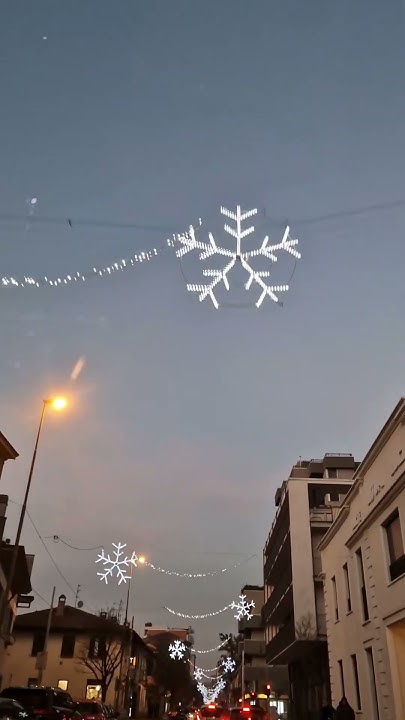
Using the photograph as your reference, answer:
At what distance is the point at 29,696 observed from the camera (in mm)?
18109

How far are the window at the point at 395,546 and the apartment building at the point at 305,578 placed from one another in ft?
55.6

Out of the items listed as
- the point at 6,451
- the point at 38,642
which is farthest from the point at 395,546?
the point at 38,642

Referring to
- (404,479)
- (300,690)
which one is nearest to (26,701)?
(404,479)

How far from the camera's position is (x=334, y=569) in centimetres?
2417

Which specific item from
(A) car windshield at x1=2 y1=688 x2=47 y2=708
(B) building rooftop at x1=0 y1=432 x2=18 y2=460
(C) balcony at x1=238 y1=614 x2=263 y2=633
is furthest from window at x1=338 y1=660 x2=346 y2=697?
(C) balcony at x1=238 y1=614 x2=263 y2=633

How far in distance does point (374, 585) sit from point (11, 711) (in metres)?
10.2

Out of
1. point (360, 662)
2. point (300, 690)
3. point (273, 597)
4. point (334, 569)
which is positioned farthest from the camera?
point (273, 597)

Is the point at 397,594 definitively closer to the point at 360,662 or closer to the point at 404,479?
the point at 404,479

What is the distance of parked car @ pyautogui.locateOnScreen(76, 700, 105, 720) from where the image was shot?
23.7 metres

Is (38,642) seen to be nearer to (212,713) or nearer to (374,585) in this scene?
(212,713)

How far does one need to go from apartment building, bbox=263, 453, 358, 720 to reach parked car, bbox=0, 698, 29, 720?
75.2 ft

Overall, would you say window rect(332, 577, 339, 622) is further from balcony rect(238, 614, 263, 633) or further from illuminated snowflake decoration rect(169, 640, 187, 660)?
balcony rect(238, 614, 263, 633)

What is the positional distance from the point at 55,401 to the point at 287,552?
25790mm

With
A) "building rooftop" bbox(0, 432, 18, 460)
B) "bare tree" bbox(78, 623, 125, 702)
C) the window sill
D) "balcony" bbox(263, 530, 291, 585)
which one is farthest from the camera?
"bare tree" bbox(78, 623, 125, 702)
